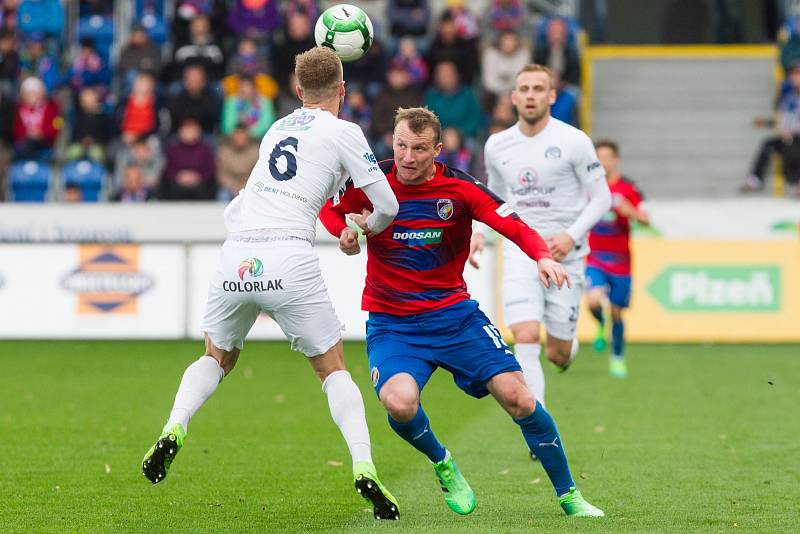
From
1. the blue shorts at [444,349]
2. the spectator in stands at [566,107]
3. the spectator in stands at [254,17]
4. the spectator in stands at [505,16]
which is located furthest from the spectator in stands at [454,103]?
the blue shorts at [444,349]

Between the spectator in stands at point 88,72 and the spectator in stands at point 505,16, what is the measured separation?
18.2ft

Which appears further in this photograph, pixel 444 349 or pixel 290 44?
pixel 290 44

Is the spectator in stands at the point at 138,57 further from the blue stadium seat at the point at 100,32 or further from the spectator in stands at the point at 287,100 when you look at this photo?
the spectator in stands at the point at 287,100

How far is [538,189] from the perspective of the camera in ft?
30.2

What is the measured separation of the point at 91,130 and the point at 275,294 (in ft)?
45.7

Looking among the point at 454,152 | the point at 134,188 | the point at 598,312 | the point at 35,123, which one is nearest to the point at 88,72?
the point at 35,123

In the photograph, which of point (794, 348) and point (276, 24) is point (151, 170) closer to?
point (276, 24)

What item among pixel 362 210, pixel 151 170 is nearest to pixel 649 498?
pixel 362 210

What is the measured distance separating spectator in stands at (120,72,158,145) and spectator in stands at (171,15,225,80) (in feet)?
2.11

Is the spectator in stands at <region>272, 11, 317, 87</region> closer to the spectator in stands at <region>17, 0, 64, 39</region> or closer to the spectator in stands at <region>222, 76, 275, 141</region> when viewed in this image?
the spectator in stands at <region>222, 76, 275, 141</region>

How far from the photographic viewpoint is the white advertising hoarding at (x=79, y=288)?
1692 centimetres

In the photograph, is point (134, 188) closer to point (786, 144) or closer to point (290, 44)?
point (290, 44)

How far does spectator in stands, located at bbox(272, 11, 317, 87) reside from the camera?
65.3ft

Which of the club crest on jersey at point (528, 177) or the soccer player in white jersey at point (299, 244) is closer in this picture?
the soccer player in white jersey at point (299, 244)
